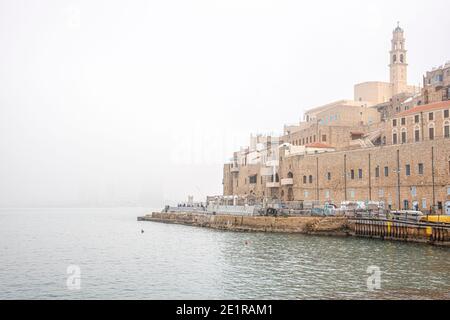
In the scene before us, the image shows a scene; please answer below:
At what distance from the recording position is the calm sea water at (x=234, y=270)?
23.9 m

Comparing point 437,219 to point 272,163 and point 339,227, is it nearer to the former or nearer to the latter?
point 339,227

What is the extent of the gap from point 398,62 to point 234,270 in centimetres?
8218

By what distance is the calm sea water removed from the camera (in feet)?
78.3

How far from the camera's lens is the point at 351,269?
2942 cm

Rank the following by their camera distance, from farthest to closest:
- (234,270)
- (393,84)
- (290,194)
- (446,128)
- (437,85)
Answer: (393,84)
(290,194)
(437,85)
(446,128)
(234,270)

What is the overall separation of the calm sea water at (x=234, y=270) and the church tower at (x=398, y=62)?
61.3 meters

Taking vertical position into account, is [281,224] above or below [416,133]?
below

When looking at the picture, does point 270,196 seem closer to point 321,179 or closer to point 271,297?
point 321,179

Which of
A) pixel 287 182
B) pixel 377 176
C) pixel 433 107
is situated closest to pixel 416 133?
pixel 433 107

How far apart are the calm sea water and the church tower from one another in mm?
61276

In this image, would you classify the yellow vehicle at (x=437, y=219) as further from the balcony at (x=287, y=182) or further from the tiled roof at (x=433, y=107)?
the balcony at (x=287, y=182)

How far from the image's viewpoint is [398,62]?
99.2m
